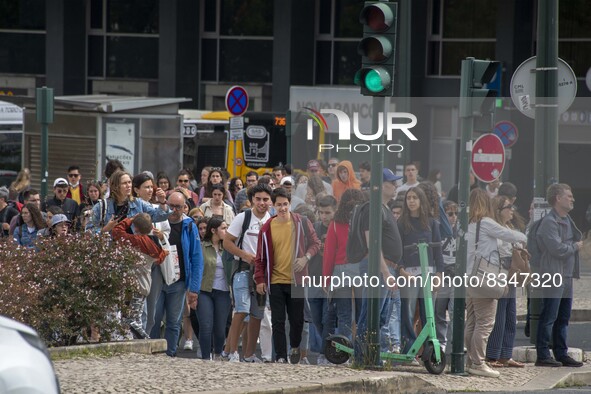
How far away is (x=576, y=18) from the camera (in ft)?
112

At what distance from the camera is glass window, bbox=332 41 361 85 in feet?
130

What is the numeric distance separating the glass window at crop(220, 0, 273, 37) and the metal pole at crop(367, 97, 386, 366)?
29007mm

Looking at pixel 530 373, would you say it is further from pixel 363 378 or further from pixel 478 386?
pixel 363 378

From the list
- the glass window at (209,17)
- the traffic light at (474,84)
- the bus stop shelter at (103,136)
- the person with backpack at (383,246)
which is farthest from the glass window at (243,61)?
the traffic light at (474,84)

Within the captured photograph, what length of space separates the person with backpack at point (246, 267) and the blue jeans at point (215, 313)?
11 cm

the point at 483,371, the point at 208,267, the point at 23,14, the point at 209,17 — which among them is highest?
the point at 23,14

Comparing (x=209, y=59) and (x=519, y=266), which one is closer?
(x=519, y=266)

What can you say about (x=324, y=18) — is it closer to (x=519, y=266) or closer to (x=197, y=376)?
(x=519, y=266)

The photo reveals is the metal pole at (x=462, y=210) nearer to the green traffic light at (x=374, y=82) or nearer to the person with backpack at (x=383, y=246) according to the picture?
the person with backpack at (x=383, y=246)

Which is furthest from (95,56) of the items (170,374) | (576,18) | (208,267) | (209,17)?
(170,374)

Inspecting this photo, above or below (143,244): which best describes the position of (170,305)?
below

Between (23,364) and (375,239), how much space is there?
604 cm

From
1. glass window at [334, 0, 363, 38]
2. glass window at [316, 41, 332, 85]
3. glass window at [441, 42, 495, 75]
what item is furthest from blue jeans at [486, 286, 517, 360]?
glass window at [316, 41, 332, 85]

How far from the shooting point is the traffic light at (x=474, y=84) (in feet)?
38.5
